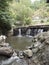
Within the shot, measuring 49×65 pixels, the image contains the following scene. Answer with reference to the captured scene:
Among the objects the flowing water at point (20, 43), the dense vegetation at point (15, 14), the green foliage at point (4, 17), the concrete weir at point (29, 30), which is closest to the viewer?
the flowing water at point (20, 43)

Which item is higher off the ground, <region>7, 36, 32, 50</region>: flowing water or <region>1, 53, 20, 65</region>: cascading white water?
<region>1, 53, 20, 65</region>: cascading white water

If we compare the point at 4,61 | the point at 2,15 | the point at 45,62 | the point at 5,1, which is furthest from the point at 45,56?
the point at 5,1

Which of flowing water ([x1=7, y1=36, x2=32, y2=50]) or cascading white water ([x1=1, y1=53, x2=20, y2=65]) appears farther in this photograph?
flowing water ([x1=7, y1=36, x2=32, y2=50])

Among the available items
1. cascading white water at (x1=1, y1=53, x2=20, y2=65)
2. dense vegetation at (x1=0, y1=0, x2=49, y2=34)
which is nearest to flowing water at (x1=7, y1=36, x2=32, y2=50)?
cascading white water at (x1=1, y1=53, x2=20, y2=65)

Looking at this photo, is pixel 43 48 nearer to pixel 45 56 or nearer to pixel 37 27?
pixel 45 56

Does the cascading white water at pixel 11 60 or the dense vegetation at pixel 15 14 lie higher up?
the cascading white water at pixel 11 60

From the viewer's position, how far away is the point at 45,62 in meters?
8.20

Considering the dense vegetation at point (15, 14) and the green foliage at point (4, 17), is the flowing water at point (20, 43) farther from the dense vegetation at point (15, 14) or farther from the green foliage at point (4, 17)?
the dense vegetation at point (15, 14)

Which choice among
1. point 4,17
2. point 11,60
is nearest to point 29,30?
point 4,17

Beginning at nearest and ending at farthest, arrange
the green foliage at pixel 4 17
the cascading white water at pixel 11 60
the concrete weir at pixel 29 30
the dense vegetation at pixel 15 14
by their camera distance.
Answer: the cascading white water at pixel 11 60 → the green foliage at pixel 4 17 → the dense vegetation at pixel 15 14 → the concrete weir at pixel 29 30

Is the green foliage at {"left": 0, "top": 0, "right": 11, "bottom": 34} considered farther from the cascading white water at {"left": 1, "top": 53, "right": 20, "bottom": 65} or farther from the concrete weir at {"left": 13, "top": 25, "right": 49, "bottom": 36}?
the cascading white water at {"left": 1, "top": 53, "right": 20, "bottom": 65}

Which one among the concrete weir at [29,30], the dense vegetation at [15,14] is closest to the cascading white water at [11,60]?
the dense vegetation at [15,14]

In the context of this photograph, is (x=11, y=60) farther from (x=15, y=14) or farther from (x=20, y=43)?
(x=15, y=14)

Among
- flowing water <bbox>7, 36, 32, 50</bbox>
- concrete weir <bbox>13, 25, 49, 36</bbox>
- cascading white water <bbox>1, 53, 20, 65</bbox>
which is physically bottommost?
concrete weir <bbox>13, 25, 49, 36</bbox>
